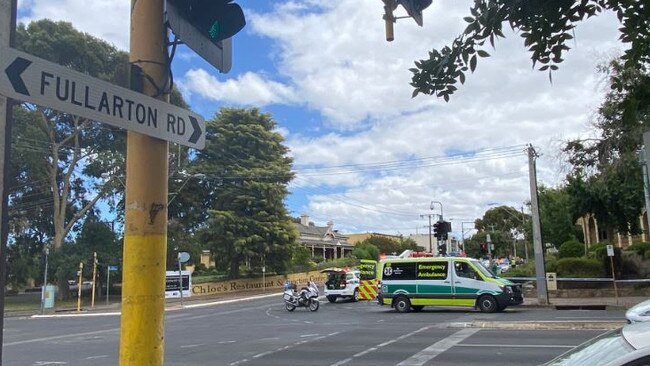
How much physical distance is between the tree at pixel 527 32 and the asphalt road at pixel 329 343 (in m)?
7.59

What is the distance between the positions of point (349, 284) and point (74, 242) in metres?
22.9

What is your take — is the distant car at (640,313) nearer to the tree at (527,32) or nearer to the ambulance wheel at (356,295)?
the tree at (527,32)

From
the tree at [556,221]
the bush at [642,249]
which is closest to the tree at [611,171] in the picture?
the bush at [642,249]

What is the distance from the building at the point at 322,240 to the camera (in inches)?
3600

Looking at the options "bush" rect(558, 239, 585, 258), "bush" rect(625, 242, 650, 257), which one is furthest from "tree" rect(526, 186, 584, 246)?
"bush" rect(625, 242, 650, 257)

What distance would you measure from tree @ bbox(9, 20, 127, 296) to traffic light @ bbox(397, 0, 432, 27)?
38.8 meters

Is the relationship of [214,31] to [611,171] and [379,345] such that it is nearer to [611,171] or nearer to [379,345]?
[379,345]

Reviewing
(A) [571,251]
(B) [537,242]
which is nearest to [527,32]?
(B) [537,242]

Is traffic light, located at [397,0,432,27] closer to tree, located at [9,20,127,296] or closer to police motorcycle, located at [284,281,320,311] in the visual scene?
police motorcycle, located at [284,281,320,311]

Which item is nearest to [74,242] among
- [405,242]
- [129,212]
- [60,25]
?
[60,25]

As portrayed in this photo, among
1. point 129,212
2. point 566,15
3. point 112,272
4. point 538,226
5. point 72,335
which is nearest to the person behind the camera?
point 129,212

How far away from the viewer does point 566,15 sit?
15.8 ft

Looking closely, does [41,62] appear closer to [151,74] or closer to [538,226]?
[151,74]

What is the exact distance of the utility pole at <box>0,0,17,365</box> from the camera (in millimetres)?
2607
